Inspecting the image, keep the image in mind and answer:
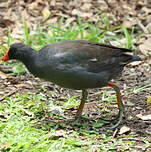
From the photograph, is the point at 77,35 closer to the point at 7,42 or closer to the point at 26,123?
the point at 7,42

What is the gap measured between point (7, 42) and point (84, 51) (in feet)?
8.81

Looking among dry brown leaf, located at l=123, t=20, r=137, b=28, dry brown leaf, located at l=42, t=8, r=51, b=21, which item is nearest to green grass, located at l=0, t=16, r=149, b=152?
dry brown leaf, located at l=42, t=8, r=51, b=21

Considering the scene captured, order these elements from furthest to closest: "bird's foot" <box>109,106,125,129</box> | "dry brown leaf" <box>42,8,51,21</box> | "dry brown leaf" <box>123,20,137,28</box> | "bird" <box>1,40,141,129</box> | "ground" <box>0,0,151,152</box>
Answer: "dry brown leaf" <box>42,8,51,21</box> < "dry brown leaf" <box>123,20,137,28</box> < "bird's foot" <box>109,106,125,129</box> < "bird" <box>1,40,141,129</box> < "ground" <box>0,0,151,152</box>

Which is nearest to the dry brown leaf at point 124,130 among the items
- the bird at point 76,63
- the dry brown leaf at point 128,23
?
the bird at point 76,63

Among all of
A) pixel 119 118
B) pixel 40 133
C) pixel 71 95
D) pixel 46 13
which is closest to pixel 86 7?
pixel 46 13

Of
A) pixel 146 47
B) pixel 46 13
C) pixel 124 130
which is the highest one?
pixel 46 13

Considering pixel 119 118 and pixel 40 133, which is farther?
pixel 119 118

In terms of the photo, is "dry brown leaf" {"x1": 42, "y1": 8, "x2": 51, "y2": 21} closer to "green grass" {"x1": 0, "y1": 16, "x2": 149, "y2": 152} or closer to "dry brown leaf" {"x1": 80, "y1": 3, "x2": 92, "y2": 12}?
"dry brown leaf" {"x1": 80, "y1": 3, "x2": 92, "y2": 12}

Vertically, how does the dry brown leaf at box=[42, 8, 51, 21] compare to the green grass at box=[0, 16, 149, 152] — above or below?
above

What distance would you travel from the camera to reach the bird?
5109mm

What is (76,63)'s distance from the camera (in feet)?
17.0

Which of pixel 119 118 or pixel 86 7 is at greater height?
pixel 86 7

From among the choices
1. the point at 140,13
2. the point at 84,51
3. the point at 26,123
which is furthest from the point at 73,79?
the point at 140,13

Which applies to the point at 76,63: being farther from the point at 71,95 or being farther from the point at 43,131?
the point at 71,95
